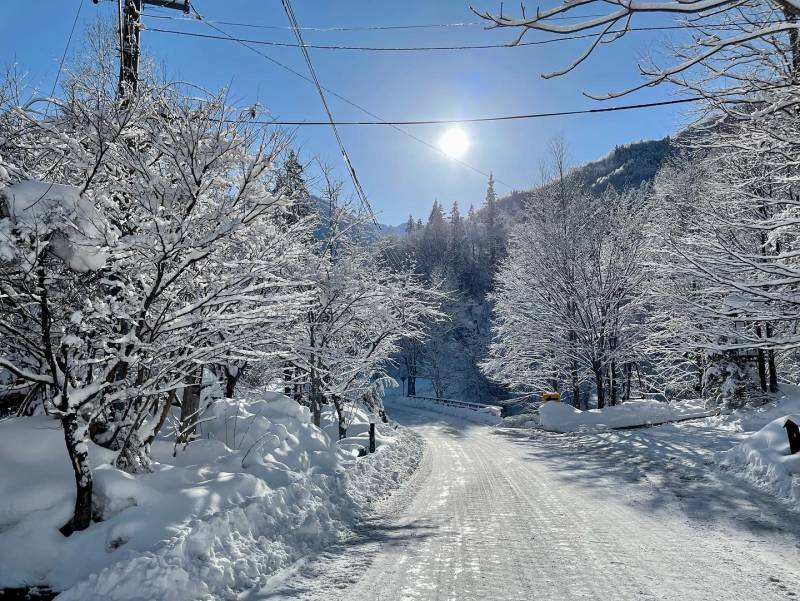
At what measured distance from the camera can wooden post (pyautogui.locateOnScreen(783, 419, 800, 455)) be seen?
891cm

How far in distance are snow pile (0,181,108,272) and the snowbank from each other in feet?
Answer: 34.2

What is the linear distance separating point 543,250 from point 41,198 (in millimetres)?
22295

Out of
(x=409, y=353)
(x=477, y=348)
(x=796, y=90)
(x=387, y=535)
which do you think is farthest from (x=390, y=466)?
(x=477, y=348)

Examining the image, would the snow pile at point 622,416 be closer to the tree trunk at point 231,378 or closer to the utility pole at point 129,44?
the tree trunk at point 231,378

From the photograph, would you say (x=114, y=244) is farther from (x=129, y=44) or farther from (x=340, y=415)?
(x=340, y=415)

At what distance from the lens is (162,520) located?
5031 millimetres

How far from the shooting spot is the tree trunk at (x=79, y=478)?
477cm

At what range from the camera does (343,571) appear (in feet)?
17.5

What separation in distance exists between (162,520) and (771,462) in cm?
1054

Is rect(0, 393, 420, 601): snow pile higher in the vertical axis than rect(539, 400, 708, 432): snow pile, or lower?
higher

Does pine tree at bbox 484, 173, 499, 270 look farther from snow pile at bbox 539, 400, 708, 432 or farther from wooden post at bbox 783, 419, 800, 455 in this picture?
wooden post at bbox 783, 419, 800, 455

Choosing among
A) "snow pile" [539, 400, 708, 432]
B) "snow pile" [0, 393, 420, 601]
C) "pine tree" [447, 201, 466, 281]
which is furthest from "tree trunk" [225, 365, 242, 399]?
"pine tree" [447, 201, 466, 281]

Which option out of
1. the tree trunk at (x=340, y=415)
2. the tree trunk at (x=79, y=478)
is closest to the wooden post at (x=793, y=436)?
the tree trunk at (x=340, y=415)

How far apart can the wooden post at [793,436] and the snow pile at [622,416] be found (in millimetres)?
10393
